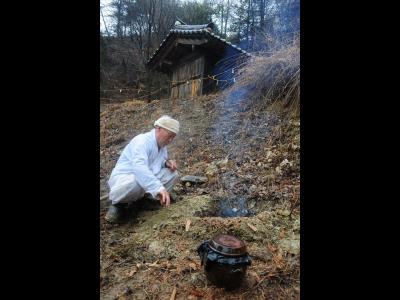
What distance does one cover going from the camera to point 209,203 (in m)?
2.82

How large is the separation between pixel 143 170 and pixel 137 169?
54mm

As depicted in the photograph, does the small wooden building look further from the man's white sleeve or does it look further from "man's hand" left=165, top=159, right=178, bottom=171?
the man's white sleeve

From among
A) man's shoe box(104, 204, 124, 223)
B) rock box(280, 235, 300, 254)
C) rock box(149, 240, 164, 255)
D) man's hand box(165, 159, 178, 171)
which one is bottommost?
rock box(149, 240, 164, 255)

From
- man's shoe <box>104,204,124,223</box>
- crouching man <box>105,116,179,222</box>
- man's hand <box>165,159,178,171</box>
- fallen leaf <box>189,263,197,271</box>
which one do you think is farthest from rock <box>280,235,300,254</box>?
man's shoe <box>104,204,124,223</box>

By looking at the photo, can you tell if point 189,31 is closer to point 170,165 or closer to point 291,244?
point 170,165

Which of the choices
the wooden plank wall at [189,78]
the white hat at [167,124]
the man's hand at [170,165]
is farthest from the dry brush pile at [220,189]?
the white hat at [167,124]

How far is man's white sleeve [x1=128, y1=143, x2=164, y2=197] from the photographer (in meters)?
2.48

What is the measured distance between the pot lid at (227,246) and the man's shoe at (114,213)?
0.99 meters
